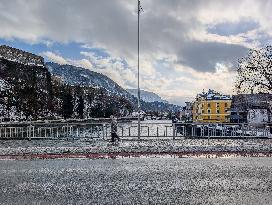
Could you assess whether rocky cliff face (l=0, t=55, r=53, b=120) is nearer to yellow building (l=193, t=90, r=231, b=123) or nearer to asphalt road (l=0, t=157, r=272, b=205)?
yellow building (l=193, t=90, r=231, b=123)

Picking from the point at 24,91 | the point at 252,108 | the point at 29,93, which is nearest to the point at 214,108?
the point at 252,108

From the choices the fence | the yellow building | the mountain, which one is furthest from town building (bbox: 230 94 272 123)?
the mountain

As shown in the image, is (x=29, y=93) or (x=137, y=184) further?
(x=29, y=93)

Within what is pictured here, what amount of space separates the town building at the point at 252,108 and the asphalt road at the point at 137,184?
37497 mm

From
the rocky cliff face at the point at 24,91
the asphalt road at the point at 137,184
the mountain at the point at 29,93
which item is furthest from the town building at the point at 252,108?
the mountain at the point at 29,93

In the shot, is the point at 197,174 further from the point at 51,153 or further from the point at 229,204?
the point at 51,153

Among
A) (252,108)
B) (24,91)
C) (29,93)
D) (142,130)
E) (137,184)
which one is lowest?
(137,184)

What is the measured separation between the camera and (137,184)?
34.1ft

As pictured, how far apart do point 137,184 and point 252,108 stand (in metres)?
82.0

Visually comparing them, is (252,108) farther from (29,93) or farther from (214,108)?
(29,93)

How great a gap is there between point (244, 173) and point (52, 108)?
396 feet

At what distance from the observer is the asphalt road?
8.55 meters

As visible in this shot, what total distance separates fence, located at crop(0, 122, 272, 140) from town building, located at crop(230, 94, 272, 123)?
17.4m

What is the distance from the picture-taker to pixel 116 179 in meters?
11.3
